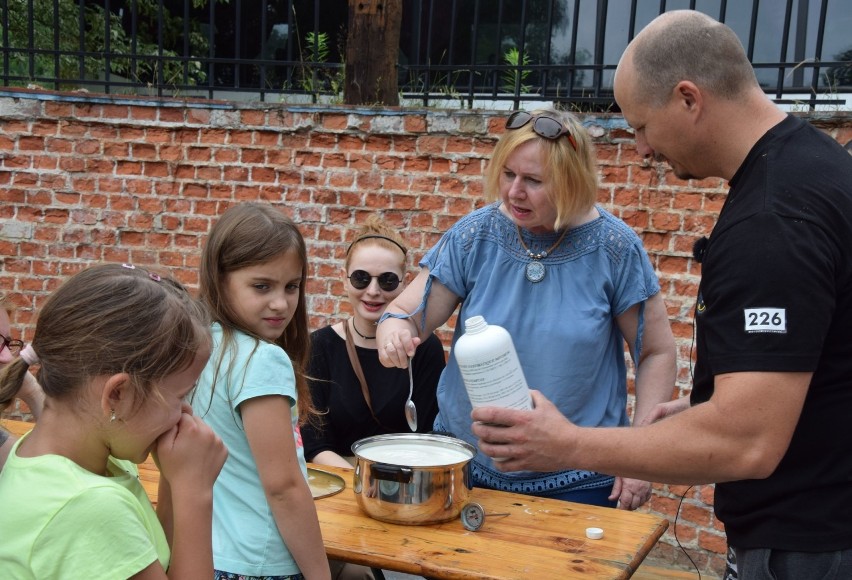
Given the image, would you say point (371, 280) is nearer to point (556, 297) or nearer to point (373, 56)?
point (556, 297)

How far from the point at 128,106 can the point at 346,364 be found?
8.25 ft

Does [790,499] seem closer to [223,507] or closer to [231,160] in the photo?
[223,507]

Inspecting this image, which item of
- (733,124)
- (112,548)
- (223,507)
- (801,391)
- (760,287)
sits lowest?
(223,507)

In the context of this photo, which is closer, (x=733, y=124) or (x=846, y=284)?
(x=846, y=284)

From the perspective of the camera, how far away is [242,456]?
2.15 meters

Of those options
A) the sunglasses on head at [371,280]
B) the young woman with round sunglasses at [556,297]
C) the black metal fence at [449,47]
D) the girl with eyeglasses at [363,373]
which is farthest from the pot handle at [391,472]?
the black metal fence at [449,47]

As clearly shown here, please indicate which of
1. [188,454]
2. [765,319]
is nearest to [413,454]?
[188,454]

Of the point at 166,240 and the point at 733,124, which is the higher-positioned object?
the point at 733,124

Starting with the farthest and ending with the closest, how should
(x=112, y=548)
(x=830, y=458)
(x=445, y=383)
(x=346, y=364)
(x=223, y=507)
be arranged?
(x=346, y=364) < (x=445, y=383) < (x=223, y=507) < (x=830, y=458) < (x=112, y=548)

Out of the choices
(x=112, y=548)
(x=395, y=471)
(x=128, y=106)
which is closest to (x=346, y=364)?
(x=395, y=471)

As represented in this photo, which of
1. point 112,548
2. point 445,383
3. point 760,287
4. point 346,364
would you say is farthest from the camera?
point 346,364

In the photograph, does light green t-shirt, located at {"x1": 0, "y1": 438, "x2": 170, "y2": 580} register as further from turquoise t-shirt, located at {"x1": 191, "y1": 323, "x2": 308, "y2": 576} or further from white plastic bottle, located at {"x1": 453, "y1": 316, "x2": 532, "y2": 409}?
white plastic bottle, located at {"x1": 453, "y1": 316, "x2": 532, "y2": 409}

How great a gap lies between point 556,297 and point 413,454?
2.15 feet

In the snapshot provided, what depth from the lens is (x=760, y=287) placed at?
1.64 metres
